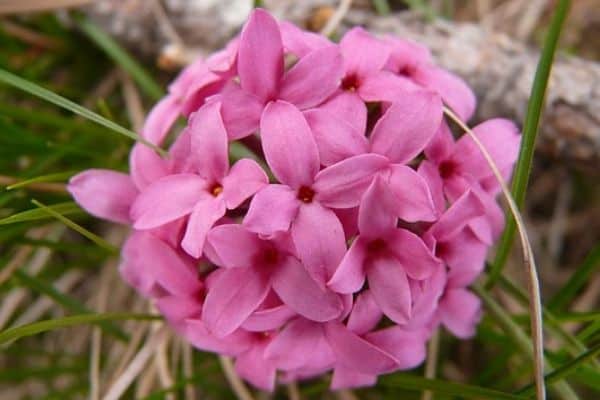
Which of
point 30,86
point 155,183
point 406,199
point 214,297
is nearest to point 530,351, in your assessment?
point 406,199

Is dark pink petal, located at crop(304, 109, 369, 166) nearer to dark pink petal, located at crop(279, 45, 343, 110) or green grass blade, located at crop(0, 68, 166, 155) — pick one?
dark pink petal, located at crop(279, 45, 343, 110)

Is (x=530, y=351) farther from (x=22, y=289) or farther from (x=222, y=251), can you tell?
(x=22, y=289)

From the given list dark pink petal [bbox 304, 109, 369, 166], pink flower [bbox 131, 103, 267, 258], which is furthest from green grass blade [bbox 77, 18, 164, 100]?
dark pink petal [bbox 304, 109, 369, 166]

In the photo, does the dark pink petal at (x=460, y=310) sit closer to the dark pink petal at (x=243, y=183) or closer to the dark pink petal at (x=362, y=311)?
the dark pink petal at (x=362, y=311)

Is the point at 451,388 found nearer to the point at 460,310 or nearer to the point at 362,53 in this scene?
the point at 460,310

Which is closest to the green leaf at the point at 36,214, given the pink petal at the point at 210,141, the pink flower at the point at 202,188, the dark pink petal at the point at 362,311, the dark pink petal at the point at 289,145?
the pink flower at the point at 202,188

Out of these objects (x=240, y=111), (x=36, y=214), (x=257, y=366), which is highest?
(x=240, y=111)

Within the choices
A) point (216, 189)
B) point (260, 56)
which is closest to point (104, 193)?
point (216, 189)
